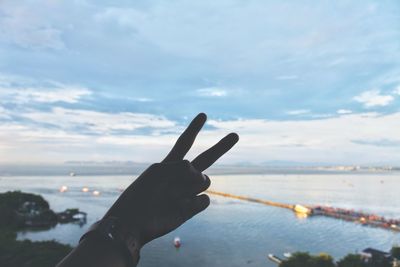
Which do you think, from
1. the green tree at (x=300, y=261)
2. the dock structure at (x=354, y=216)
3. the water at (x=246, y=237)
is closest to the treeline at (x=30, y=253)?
the water at (x=246, y=237)

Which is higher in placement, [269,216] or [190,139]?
[190,139]

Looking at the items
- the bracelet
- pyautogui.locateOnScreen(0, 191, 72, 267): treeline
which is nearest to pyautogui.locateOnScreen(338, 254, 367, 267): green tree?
pyautogui.locateOnScreen(0, 191, 72, 267): treeline

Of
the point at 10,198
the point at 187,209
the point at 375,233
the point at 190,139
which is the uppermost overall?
the point at 190,139

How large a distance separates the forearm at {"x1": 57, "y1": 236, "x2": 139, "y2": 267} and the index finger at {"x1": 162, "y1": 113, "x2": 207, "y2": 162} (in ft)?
1.25

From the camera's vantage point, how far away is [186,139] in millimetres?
1411

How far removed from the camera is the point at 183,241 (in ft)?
107

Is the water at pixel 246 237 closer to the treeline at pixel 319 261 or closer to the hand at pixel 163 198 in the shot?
the treeline at pixel 319 261

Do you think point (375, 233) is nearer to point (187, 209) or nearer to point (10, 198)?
point (10, 198)

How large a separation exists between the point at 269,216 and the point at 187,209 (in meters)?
49.2

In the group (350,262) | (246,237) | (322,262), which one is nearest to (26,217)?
(246,237)

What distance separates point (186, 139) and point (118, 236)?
1.42ft

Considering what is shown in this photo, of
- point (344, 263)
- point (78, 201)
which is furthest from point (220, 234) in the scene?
point (78, 201)

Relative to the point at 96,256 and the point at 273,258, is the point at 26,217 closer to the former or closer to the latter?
the point at 273,258

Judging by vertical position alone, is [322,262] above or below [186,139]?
below
